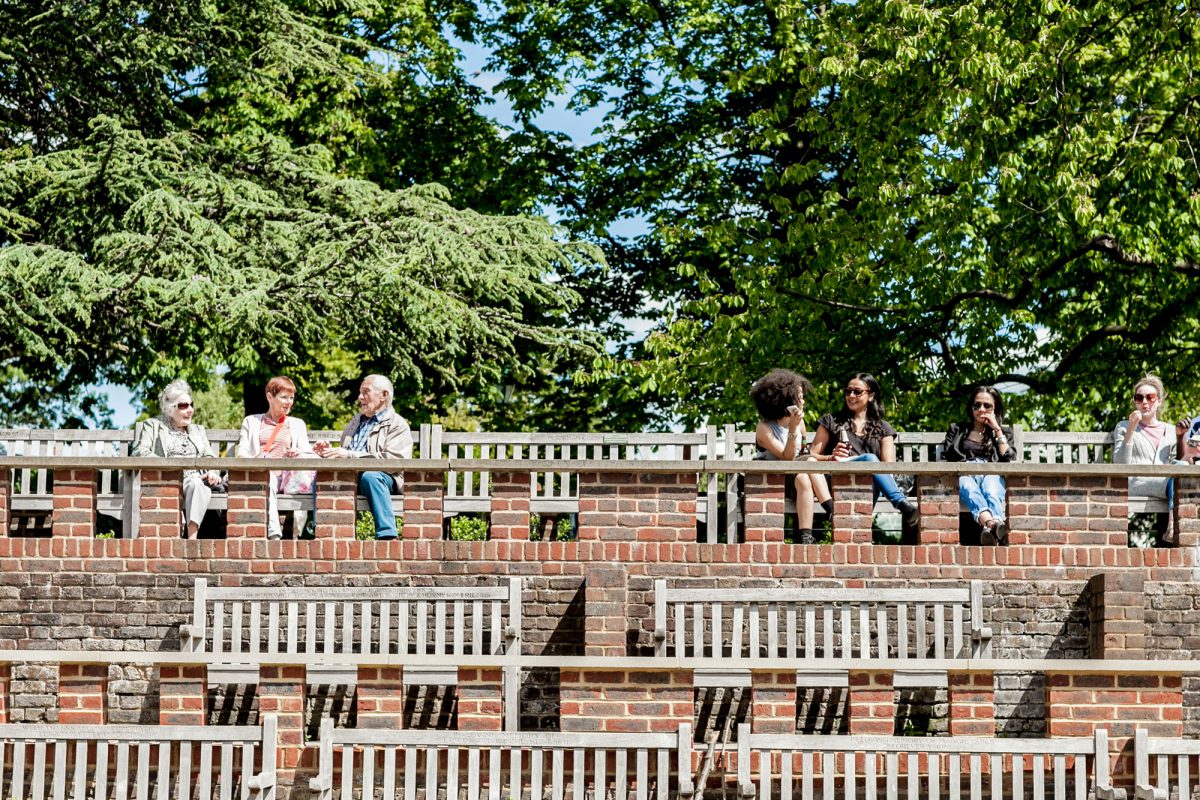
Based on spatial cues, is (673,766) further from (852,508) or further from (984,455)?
(984,455)

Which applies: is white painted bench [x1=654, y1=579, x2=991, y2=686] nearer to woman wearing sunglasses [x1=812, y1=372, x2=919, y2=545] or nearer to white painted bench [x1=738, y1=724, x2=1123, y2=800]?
white painted bench [x1=738, y1=724, x2=1123, y2=800]

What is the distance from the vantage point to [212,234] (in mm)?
16484

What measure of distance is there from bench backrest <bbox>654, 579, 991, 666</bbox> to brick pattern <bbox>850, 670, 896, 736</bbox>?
232mm

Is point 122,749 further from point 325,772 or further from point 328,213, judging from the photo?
point 328,213

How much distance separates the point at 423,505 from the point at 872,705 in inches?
113

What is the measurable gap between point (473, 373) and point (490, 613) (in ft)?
25.8

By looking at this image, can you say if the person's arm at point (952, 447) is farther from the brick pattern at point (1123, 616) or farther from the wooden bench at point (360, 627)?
the wooden bench at point (360, 627)

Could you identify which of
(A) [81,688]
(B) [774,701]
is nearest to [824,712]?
(B) [774,701]

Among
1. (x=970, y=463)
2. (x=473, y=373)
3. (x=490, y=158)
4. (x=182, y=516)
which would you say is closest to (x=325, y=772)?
(x=182, y=516)

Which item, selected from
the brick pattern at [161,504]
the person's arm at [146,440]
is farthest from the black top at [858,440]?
the person's arm at [146,440]

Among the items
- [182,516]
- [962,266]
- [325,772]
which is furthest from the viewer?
[962,266]

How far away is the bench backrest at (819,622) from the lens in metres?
9.95

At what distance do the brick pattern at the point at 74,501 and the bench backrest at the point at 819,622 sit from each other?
11.3 ft

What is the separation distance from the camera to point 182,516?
11.0 meters
